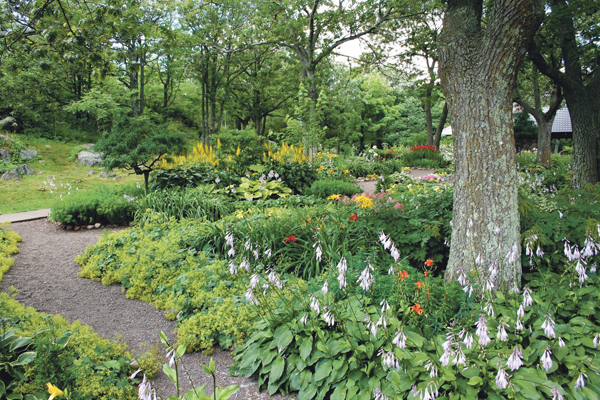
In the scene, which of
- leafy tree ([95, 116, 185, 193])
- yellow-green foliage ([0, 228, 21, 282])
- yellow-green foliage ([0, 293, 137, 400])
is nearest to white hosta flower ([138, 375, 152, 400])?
yellow-green foliage ([0, 293, 137, 400])

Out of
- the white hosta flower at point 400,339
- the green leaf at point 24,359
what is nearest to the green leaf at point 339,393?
the white hosta flower at point 400,339

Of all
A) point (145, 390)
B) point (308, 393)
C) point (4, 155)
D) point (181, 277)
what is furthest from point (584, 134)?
point (4, 155)

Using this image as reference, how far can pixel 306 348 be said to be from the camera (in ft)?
8.23

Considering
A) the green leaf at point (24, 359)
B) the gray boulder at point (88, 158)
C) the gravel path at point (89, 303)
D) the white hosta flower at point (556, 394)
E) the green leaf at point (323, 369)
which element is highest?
the gray boulder at point (88, 158)

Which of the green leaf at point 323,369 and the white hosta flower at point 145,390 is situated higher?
the white hosta flower at point 145,390

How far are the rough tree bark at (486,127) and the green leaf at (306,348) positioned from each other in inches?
54.5

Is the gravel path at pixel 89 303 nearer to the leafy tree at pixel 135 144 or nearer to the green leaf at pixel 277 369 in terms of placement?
the green leaf at pixel 277 369

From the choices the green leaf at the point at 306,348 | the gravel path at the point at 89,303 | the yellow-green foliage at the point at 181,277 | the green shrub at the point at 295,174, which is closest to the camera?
the green leaf at the point at 306,348

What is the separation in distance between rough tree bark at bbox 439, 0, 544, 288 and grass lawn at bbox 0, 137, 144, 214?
27.0 ft

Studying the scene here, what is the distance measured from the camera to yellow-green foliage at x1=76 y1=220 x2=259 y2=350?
10.3 feet

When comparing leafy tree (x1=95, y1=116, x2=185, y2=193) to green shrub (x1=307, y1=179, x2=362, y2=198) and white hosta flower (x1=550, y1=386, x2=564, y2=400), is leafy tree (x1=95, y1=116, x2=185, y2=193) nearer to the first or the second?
green shrub (x1=307, y1=179, x2=362, y2=198)

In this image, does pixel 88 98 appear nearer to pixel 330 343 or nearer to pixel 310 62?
pixel 310 62

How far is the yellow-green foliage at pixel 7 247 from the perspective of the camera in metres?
4.80

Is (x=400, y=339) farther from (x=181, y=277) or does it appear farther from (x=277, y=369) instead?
(x=181, y=277)
